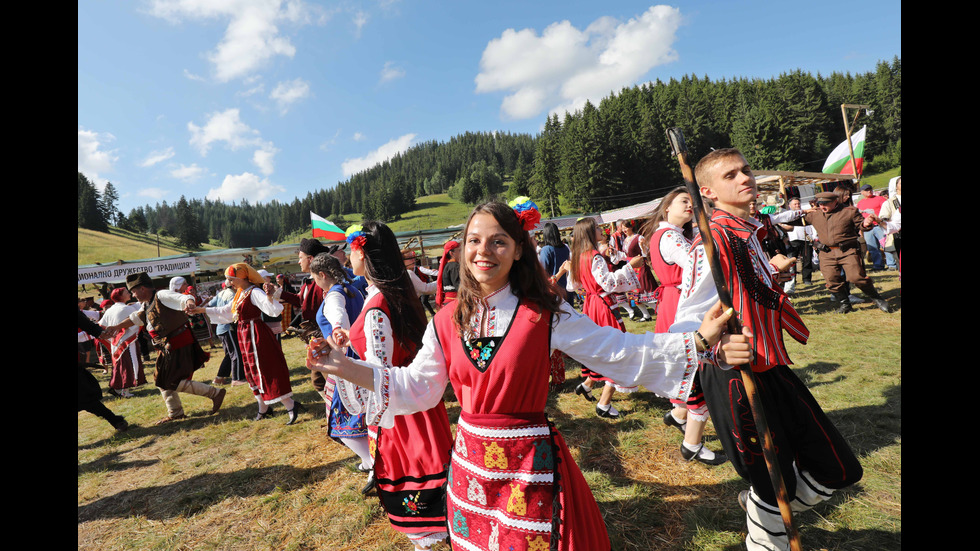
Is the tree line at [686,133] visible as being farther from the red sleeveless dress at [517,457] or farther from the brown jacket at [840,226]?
the red sleeveless dress at [517,457]

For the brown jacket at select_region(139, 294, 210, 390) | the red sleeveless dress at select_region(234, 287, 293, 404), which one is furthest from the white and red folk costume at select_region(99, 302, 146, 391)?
the red sleeveless dress at select_region(234, 287, 293, 404)

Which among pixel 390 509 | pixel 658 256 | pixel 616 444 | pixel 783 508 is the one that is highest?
pixel 658 256

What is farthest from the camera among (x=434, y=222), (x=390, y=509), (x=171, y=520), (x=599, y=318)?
(x=434, y=222)

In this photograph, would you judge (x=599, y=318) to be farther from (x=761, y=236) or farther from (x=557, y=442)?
(x=557, y=442)

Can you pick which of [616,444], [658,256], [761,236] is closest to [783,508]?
[761,236]

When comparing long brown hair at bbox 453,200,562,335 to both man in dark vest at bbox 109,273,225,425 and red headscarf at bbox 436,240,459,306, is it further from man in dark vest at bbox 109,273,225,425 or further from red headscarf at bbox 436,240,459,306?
man in dark vest at bbox 109,273,225,425

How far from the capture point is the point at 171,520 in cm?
397

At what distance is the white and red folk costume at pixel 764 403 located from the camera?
2.02 m

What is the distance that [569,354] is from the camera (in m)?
1.85

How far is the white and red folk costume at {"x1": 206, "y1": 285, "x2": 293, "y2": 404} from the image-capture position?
5656mm

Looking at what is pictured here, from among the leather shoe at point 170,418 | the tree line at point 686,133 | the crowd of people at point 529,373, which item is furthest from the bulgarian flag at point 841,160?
the tree line at point 686,133

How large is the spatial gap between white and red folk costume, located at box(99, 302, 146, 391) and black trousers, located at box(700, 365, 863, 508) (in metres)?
8.87

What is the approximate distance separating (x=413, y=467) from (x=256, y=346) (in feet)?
13.6
